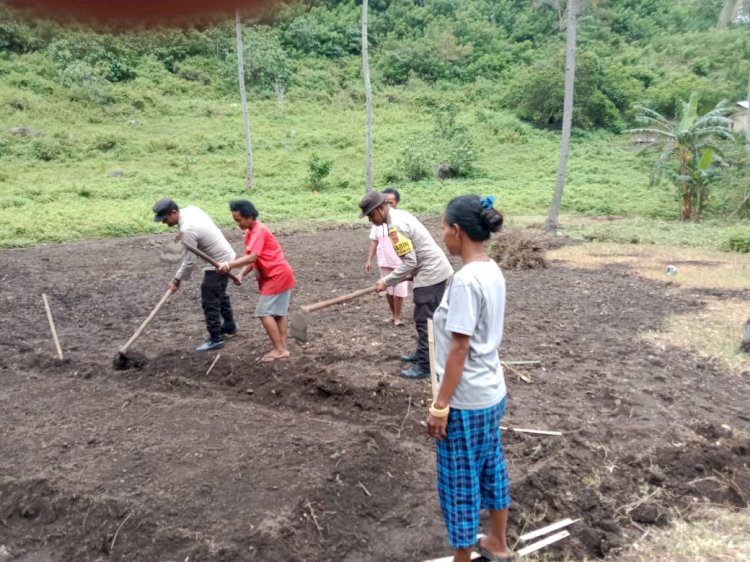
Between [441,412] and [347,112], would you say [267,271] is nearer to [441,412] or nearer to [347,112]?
[441,412]

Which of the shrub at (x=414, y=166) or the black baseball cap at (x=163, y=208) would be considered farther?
the shrub at (x=414, y=166)

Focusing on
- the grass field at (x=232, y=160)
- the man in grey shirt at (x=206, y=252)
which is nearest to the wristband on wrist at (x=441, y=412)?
the man in grey shirt at (x=206, y=252)

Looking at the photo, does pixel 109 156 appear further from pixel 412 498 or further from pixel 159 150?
pixel 412 498

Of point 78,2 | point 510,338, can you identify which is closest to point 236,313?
point 510,338

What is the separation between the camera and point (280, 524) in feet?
10.6

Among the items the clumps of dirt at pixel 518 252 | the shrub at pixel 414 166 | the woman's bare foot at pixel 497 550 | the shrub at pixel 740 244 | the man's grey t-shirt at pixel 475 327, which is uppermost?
the man's grey t-shirt at pixel 475 327

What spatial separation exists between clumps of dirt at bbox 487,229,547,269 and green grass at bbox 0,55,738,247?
3.92 metres

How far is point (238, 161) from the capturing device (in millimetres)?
21516

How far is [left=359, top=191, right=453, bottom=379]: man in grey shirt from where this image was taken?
496 centimetres

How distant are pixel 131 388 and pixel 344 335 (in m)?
2.12

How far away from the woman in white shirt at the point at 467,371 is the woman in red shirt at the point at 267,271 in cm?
303

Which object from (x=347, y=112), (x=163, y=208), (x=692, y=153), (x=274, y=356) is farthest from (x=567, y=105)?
(x=347, y=112)

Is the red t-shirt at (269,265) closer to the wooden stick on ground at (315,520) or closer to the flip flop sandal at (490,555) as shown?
the wooden stick on ground at (315,520)

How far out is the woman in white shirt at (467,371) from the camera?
8.37 ft
